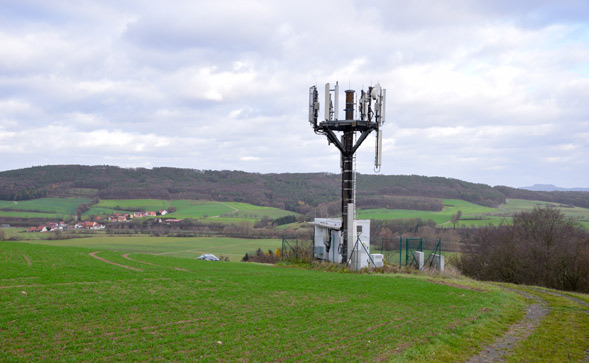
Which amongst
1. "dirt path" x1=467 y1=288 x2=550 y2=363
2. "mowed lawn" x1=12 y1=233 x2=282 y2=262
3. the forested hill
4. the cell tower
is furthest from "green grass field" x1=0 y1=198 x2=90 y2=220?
"dirt path" x1=467 y1=288 x2=550 y2=363

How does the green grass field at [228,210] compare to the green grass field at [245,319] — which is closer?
the green grass field at [245,319]

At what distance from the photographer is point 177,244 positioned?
72.4 meters

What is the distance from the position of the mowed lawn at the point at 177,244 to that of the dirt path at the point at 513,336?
42924 mm

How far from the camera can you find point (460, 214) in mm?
92562

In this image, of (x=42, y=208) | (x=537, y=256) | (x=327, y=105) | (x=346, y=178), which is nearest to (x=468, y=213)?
(x=537, y=256)

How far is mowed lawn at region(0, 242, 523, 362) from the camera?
11133 millimetres

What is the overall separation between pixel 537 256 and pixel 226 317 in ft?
129

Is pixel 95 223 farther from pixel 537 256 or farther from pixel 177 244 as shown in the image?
pixel 537 256

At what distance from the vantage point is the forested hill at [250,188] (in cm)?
11356

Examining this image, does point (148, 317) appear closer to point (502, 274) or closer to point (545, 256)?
point (502, 274)

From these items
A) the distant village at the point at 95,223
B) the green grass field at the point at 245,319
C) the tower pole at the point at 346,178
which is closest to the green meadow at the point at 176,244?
the distant village at the point at 95,223

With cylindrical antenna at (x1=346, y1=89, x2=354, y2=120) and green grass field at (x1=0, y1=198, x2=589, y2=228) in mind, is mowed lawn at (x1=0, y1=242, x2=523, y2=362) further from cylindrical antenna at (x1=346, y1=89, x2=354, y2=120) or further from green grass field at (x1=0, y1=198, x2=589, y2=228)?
green grass field at (x1=0, y1=198, x2=589, y2=228)

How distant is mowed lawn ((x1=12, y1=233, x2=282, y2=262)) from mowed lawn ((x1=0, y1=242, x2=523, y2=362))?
3857cm

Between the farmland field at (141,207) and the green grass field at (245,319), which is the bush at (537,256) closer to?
the green grass field at (245,319)
